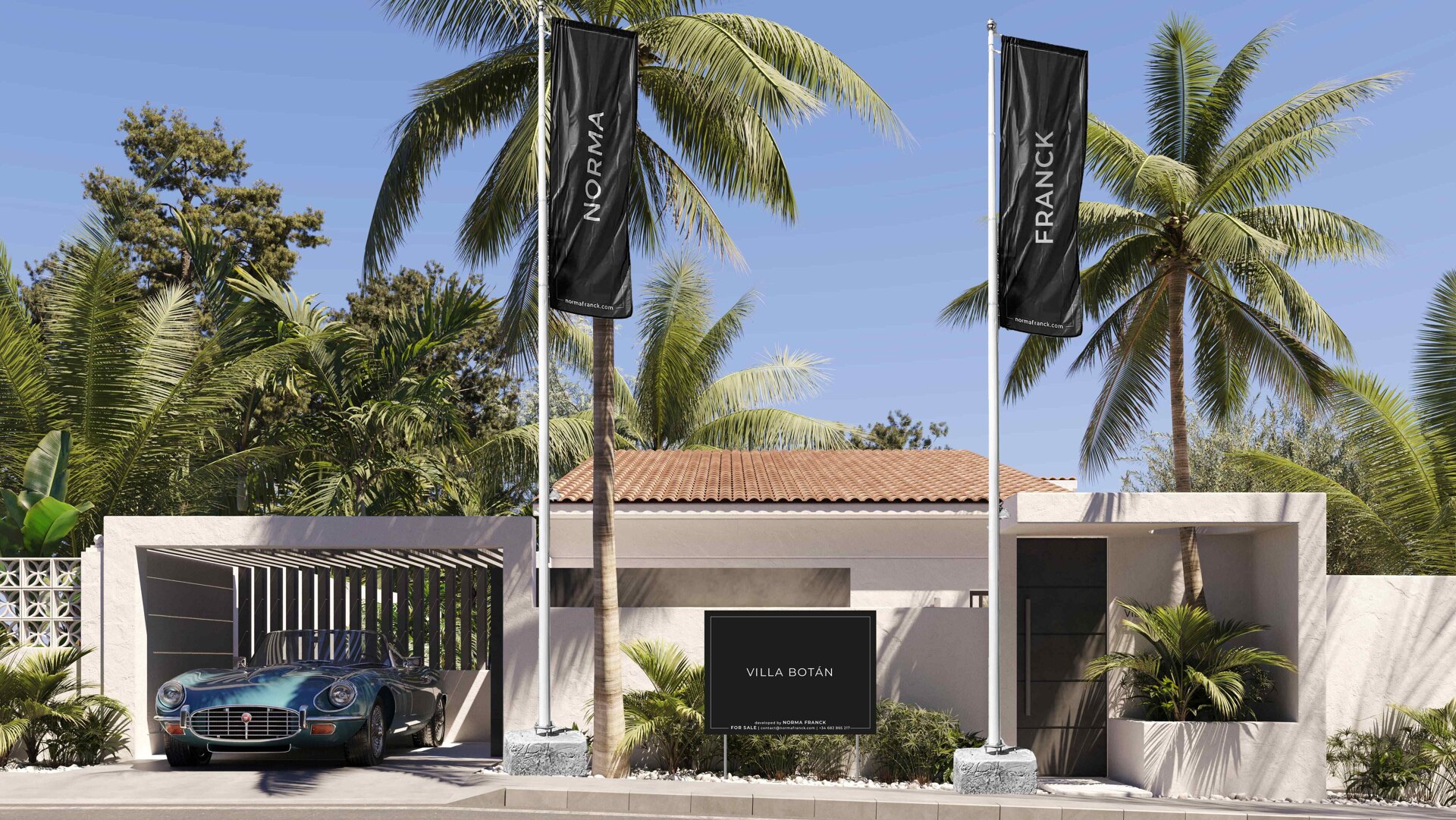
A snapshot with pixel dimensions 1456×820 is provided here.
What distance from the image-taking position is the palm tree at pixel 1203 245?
15.6 metres

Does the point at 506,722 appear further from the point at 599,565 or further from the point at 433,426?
the point at 433,426

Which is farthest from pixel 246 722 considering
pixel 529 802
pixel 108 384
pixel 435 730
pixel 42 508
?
pixel 108 384

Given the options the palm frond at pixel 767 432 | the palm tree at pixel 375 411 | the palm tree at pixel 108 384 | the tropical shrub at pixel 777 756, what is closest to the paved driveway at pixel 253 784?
the tropical shrub at pixel 777 756

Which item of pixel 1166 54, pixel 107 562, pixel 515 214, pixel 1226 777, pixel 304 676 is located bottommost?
pixel 1226 777

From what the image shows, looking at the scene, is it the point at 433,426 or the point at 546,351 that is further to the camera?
the point at 433,426

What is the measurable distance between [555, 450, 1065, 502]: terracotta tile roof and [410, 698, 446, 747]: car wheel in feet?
13.0

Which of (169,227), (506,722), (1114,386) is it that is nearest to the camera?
(506,722)

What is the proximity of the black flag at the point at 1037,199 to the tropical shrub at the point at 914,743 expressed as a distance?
4115 millimetres

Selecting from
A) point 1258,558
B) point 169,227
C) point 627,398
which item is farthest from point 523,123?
point 169,227

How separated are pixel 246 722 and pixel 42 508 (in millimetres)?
4441

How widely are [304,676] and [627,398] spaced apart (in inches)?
673

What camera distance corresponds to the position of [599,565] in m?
12.3

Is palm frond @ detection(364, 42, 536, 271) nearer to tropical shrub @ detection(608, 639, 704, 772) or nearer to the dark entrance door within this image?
tropical shrub @ detection(608, 639, 704, 772)

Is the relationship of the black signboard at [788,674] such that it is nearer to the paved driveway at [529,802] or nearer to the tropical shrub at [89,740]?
the paved driveway at [529,802]
